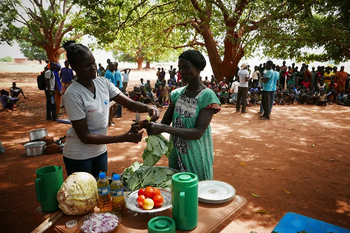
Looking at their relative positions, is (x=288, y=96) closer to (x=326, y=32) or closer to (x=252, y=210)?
(x=326, y=32)

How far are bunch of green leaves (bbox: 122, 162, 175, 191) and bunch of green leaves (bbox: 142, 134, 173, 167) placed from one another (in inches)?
3.3

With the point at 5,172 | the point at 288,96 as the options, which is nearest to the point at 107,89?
the point at 5,172

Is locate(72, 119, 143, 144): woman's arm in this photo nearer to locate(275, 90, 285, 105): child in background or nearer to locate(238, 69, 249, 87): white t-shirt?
locate(238, 69, 249, 87): white t-shirt

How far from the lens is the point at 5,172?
16.1ft

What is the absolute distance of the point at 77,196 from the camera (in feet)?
5.18

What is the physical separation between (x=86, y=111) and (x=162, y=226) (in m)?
1.18

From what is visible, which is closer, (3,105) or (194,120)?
(194,120)

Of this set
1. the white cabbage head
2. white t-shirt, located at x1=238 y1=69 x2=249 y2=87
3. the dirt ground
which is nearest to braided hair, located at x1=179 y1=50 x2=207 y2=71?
the white cabbage head

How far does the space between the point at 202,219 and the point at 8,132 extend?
862 cm

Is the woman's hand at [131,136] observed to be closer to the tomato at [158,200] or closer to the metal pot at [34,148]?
the tomato at [158,200]

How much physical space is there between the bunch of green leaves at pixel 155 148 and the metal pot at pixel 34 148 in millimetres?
4770

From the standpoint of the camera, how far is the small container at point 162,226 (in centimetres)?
127

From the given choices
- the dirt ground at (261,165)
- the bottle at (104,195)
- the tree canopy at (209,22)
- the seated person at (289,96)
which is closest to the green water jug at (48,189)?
the bottle at (104,195)

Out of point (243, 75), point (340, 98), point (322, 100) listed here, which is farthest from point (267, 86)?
point (340, 98)
